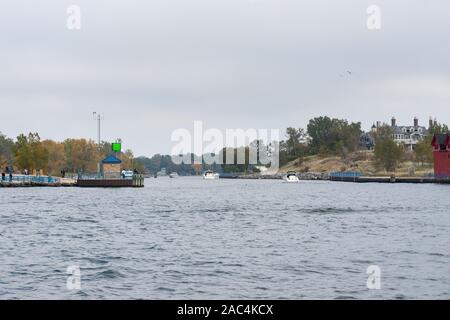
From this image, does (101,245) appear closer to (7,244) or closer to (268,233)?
(7,244)

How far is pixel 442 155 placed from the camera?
15912cm

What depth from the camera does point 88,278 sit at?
27.5m

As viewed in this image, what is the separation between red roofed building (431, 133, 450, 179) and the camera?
513 feet

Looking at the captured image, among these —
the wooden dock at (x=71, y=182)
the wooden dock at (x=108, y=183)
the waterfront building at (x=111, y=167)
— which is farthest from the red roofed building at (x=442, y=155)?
the waterfront building at (x=111, y=167)

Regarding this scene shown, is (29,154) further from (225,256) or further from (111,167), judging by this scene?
(225,256)

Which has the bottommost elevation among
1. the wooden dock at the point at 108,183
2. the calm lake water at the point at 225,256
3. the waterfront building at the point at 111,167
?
the calm lake water at the point at 225,256

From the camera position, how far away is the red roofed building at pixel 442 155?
15645 cm

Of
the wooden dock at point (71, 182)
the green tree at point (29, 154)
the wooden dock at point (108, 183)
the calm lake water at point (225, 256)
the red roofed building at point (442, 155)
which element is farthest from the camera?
the green tree at point (29, 154)

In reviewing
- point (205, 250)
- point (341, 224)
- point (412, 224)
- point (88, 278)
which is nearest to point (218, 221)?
point (341, 224)

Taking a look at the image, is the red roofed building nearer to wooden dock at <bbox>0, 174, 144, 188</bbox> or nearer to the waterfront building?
wooden dock at <bbox>0, 174, 144, 188</bbox>

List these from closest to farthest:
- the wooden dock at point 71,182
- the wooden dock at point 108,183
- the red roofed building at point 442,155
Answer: the wooden dock at point 71,182, the wooden dock at point 108,183, the red roofed building at point 442,155

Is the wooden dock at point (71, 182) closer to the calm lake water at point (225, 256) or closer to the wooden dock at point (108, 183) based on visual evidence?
the wooden dock at point (108, 183)

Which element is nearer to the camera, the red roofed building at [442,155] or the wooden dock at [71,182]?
the wooden dock at [71,182]

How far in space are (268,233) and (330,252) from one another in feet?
35.6
